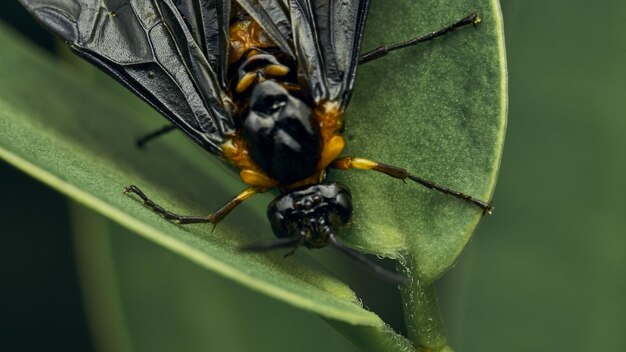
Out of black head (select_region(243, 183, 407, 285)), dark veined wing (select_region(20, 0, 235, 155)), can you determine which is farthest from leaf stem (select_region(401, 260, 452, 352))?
dark veined wing (select_region(20, 0, 235, 155))

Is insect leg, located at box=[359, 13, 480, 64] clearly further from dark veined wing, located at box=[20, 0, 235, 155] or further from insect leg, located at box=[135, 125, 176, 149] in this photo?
insect leg, located at box=[135, 125, 176, 149]

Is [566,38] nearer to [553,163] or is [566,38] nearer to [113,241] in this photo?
[553,163]

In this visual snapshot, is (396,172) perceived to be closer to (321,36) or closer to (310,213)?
(310,213)

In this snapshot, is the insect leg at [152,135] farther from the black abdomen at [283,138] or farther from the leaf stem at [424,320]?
the leaf stem at [424,320]

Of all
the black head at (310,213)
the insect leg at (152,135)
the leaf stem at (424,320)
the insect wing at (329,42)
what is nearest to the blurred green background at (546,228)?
the insect leg at (152,135)

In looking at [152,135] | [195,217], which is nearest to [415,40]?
[195,217]
